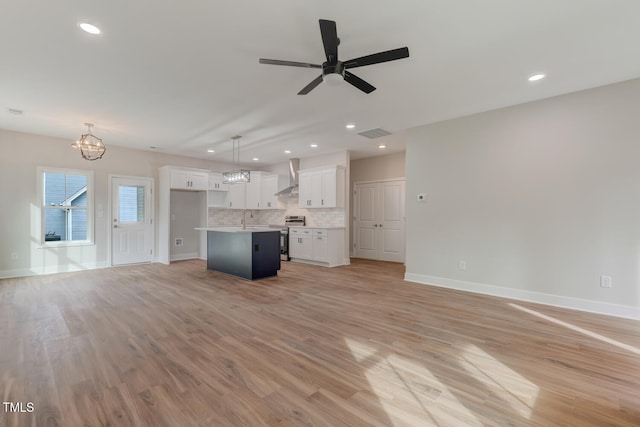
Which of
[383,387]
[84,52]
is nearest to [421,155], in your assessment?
[383,387]

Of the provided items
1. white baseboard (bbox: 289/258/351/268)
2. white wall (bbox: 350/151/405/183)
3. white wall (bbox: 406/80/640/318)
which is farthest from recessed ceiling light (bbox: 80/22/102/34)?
white wall (bbox: 350/151/405/183)

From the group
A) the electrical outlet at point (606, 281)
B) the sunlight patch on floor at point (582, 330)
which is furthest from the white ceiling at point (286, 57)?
the sunlight patch on floor at point (582, 330)

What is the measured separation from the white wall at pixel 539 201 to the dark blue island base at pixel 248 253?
2775 mm

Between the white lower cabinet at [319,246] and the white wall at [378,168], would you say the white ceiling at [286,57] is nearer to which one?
the white wall at [378,168]

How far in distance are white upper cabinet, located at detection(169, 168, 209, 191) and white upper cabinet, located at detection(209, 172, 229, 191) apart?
0.44 ft

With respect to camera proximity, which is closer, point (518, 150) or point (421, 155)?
point (518, 150)

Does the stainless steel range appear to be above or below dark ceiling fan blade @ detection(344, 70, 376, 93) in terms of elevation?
below

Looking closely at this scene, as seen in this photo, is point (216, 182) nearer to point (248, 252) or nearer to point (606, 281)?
point (248, 252)

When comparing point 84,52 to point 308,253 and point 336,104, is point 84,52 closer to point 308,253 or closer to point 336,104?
point 336,104

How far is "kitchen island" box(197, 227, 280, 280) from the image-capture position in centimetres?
527

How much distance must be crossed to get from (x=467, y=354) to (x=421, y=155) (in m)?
3.62

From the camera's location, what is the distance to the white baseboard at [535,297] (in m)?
3.42

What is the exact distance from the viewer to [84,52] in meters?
2.84

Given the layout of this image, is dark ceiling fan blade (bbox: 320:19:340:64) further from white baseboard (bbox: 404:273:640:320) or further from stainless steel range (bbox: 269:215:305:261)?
stainless steel range (bbox: 269:215:305:261)
